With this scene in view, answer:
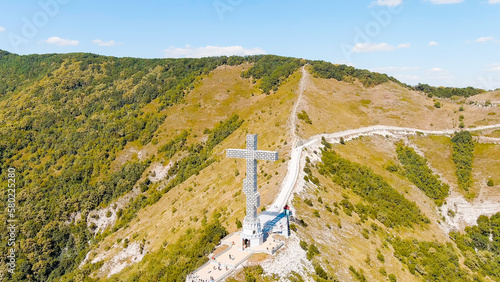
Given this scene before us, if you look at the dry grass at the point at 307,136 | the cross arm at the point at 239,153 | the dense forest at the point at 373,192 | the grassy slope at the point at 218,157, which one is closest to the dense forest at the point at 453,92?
the dry grass at the point at 307,136

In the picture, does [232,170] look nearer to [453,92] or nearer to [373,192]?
[373,192]

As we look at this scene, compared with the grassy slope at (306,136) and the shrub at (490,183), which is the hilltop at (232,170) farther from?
the shrub at (490,183)

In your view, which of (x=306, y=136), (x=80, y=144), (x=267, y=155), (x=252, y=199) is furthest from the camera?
(x=80, y=144)

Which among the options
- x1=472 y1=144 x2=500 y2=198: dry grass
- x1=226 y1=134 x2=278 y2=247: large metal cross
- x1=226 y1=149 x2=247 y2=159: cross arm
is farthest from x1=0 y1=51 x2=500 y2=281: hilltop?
x1=226 y1=149 x2=247 y2=159: cross arm

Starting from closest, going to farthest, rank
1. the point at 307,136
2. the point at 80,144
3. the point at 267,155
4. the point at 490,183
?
the point at 267,155 → the point at 307,136 → the point at 490,183 → the point at 80,144

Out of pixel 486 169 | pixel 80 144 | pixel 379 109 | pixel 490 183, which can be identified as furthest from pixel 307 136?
pixel 80 144

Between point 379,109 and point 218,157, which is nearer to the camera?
point 218,157

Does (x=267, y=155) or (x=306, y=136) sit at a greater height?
(x=267, y=155)

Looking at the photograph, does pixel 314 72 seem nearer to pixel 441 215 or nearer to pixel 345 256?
pixel 441 215
